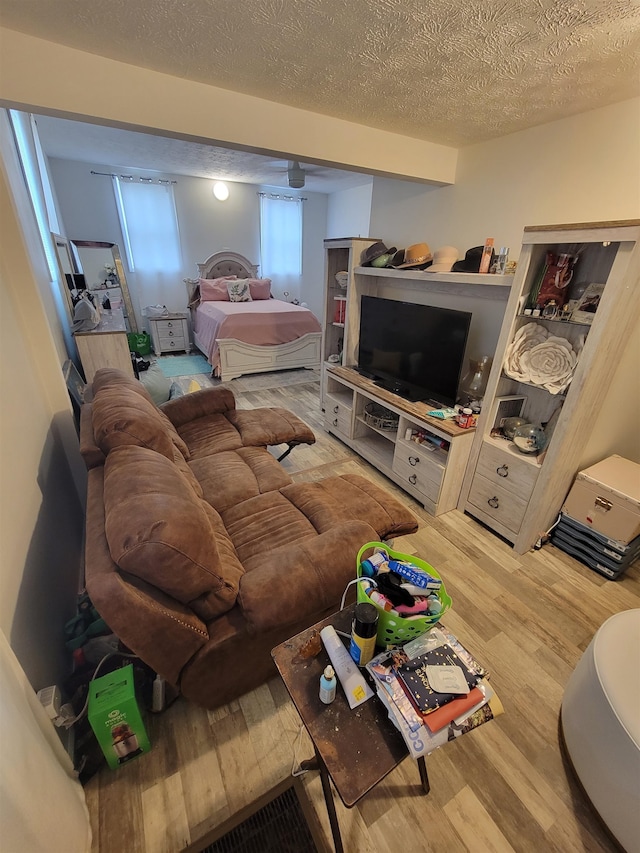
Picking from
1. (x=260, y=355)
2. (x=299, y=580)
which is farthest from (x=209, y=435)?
(x=260, y=355)

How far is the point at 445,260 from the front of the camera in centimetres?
227

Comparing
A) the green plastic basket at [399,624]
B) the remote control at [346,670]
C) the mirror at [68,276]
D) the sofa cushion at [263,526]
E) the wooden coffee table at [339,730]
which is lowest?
the sofa cushion at [263,526]

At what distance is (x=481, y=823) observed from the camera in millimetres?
1074

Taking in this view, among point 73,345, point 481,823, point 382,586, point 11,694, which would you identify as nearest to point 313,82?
point 382,586

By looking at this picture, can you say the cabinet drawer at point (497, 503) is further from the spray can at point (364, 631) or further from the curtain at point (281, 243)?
the curtain at point (281, 243)

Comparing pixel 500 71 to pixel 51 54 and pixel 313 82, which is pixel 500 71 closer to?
pixel 313 82

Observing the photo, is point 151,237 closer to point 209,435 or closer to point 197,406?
point 197,406

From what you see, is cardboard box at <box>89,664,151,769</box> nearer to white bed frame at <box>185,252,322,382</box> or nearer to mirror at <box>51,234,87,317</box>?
mirror at <box>51,234,87,317</box>

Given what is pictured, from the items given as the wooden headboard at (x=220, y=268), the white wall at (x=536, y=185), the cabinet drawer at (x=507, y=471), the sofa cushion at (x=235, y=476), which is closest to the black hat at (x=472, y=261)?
the white wall at (x=536, y=185)

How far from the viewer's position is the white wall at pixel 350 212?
5.63 meters

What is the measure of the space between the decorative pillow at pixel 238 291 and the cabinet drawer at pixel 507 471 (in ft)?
14.8

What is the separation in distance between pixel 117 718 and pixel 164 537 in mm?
641

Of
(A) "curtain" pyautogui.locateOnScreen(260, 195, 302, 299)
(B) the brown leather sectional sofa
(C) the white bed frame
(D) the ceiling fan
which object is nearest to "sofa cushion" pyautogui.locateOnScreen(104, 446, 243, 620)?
(B) the brown leather sectional sofa

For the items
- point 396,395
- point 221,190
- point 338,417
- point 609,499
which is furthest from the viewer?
point 221,190
